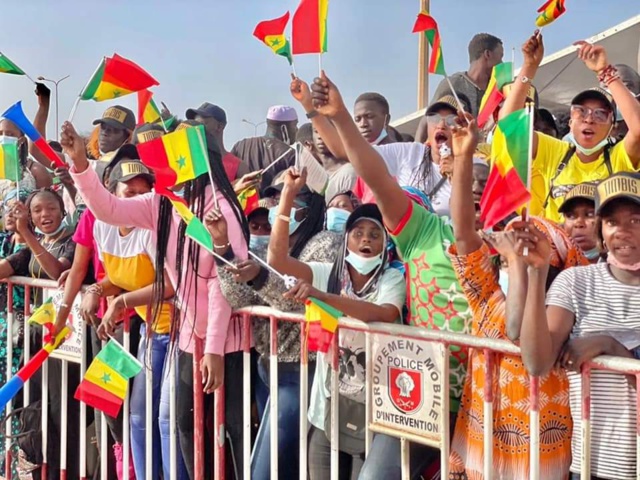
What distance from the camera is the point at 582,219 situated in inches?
150

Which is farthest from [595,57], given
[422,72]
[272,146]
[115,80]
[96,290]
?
[422,72]

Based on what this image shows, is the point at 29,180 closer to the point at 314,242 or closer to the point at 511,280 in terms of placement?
the point at 314,242

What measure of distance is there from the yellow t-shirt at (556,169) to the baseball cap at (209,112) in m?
3.44

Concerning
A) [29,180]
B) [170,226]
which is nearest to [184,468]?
[170,226]

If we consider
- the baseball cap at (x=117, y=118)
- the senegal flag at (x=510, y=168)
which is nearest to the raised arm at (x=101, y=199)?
the senegal flag at (x=510, y=168)

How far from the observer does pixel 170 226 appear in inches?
179

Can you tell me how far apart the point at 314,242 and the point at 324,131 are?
0.97 metres

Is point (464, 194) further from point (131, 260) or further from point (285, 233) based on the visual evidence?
point (131, 260)

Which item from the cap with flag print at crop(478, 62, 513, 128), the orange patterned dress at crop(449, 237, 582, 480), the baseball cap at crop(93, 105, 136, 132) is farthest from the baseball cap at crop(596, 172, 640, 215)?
the baseball cap at crop(93, 105, 136, 132)

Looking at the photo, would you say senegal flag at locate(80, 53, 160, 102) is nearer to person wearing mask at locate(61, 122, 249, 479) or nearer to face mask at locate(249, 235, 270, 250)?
person wearing mask at locate(61, 122, 249, 479)

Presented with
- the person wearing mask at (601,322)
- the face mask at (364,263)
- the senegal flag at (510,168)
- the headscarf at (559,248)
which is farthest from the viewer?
the face mask at (364,263)

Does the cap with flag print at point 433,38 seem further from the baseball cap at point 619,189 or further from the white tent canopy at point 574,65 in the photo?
the white tent canopy at point 574,65

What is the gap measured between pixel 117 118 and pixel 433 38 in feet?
12.0

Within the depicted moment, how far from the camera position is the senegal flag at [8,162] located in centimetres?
577
